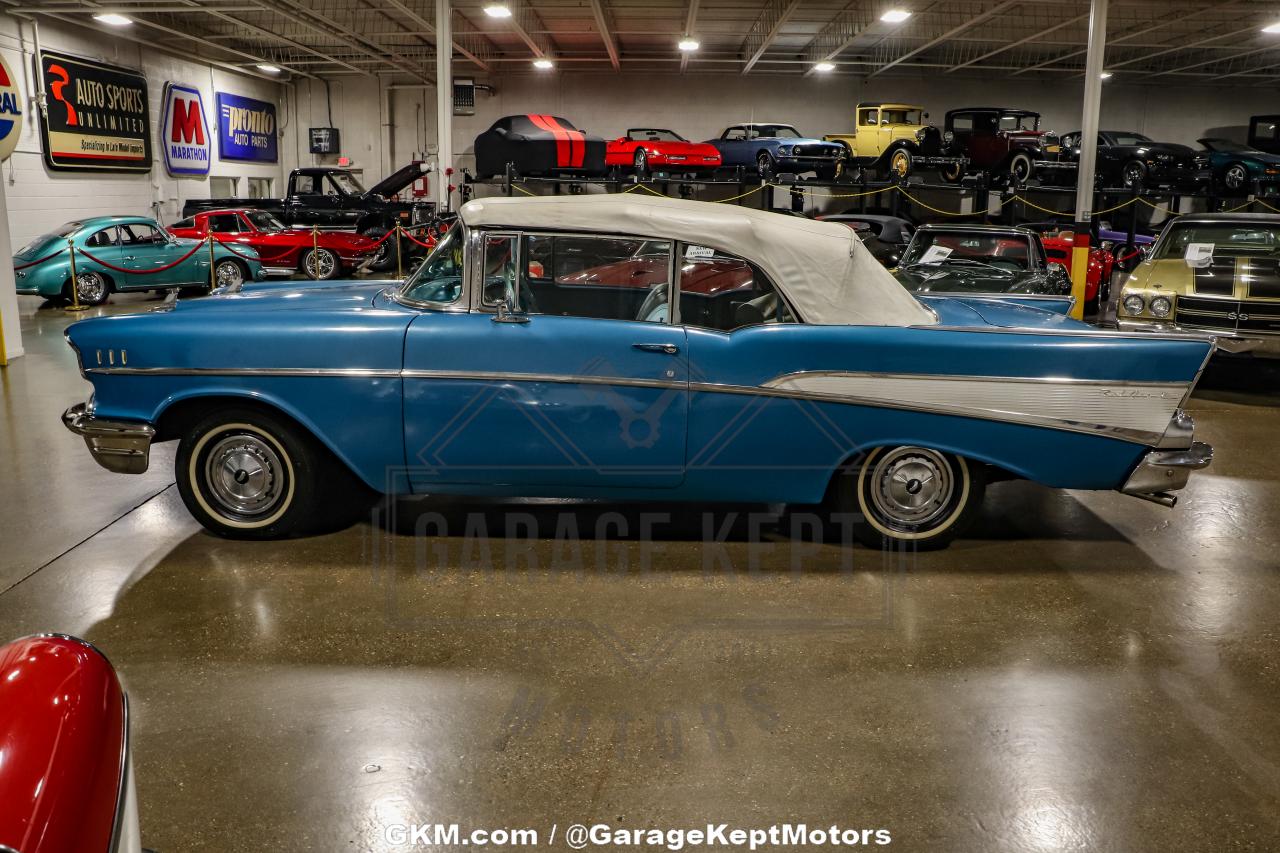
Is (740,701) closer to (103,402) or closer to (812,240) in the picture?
(812,240)

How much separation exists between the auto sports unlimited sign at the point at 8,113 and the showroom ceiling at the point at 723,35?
4.58 feet

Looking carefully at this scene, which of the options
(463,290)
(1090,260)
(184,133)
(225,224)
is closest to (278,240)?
(225,224)

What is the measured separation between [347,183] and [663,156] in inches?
270

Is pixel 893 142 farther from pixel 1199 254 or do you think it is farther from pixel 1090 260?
pixel 1199 254

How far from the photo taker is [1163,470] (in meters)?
4.28

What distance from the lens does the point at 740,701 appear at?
324 cm

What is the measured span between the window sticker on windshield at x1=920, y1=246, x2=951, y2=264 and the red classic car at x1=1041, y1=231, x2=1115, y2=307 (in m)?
3.35

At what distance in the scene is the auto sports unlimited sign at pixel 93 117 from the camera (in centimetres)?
1753

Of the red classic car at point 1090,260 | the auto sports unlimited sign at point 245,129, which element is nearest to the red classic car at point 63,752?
the red classic car at point 1090,260

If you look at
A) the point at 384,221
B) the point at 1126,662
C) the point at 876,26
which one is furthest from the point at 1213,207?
the point at 1126,662

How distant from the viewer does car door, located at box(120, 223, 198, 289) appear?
14430mm

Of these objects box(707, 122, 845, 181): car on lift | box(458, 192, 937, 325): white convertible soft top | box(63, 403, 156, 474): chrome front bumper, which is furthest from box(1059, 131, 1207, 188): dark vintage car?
box(63, 403, 156, 474): chrome front bumper

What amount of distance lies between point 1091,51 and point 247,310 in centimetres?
1328

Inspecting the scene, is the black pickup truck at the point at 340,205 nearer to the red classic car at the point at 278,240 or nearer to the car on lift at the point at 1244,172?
the red classic car at the point at 278,240
